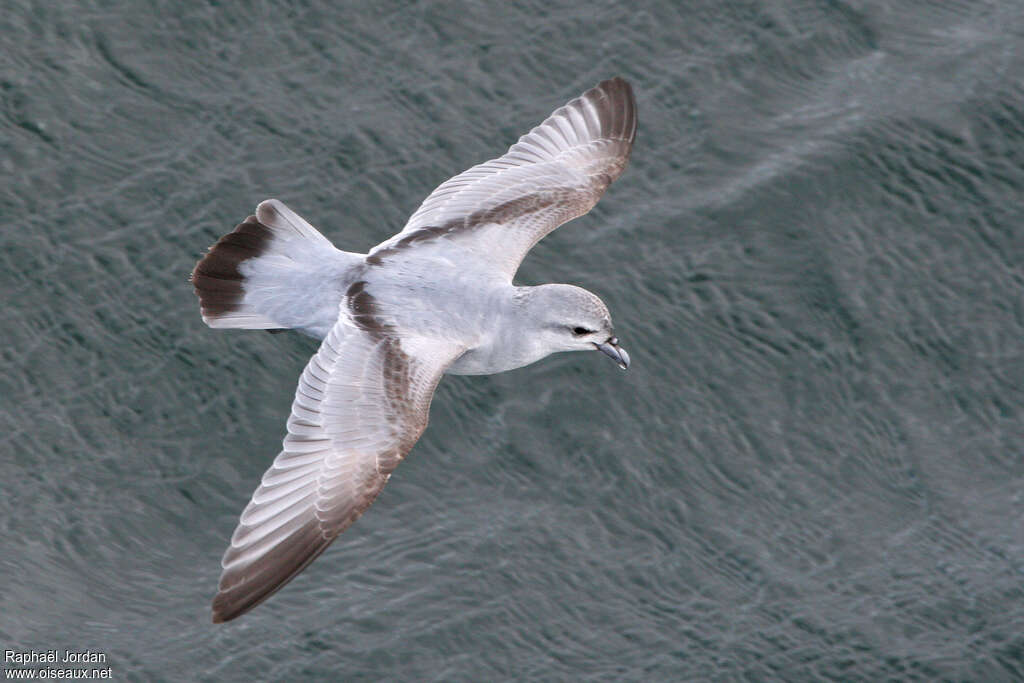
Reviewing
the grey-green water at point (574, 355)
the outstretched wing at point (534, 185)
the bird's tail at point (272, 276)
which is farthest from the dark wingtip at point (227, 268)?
the grey-green water at point (574, 355)

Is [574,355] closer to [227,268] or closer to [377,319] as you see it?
[377,319]

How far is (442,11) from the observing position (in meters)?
13.0

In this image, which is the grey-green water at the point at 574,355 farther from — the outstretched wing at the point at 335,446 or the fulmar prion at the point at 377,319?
the outstretched wing at the point at 335,446

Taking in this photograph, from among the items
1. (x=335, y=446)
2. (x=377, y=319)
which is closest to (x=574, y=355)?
(x=377, y=319)

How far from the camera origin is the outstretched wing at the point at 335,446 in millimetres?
8688

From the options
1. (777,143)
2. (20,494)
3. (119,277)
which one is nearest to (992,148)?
(777,143)

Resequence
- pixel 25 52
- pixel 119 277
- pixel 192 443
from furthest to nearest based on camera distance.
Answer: pixel 25 52 < pixel 119 277 < pixel 192 443

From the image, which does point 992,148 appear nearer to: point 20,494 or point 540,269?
point 540,269

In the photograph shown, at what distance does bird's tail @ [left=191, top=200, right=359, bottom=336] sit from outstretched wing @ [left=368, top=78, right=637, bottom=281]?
379 millimetres

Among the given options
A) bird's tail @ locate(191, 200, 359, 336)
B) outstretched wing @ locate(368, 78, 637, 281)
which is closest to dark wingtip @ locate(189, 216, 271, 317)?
bird's tail @ locate(191, 200, 359, 336)

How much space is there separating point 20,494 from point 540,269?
402cm

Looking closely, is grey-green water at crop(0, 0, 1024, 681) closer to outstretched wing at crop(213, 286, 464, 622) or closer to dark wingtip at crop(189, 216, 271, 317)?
dark wingtip at crop(189, 216, 271, 317)

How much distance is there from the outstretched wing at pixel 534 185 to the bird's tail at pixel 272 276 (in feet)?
1.24

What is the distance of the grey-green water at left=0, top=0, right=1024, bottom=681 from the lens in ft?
33.7
